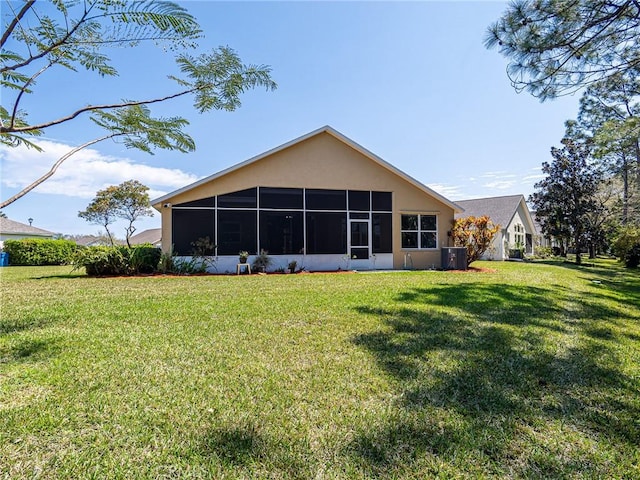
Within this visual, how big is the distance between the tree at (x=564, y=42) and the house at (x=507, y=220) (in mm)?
19870

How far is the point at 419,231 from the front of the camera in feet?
57.6

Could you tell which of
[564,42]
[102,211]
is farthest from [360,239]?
[102,211]

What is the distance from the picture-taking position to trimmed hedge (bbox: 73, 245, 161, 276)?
12.4 metres

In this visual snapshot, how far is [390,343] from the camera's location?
4.71 metres

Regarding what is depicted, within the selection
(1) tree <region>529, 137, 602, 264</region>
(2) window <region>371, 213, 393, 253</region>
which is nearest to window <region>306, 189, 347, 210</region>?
(2) window <region>371, 213, 393, 253</region>

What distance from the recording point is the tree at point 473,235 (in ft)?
55.6

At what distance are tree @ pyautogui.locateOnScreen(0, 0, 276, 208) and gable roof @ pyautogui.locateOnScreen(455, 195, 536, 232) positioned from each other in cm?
2656

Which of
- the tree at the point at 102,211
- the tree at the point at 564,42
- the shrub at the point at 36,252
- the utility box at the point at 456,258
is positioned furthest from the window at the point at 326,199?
the tree at the point at 102,211

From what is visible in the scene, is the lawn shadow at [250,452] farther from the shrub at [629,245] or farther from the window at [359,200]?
the shrub at [629,245]

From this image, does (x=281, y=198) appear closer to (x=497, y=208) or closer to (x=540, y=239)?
(x=497, y=208)

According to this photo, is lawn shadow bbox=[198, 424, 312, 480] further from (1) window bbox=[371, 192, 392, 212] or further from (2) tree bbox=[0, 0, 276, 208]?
(1) window bbox=[371, 192, 392, 212]

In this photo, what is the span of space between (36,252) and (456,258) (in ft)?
81.2

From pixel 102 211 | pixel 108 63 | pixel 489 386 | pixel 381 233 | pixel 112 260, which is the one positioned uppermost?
pixel 102 211

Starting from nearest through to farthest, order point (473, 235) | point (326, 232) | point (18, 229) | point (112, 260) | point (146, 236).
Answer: point (112, 260), point (326, 232), point (473, 235), point (18, 229), point (146, 236)
